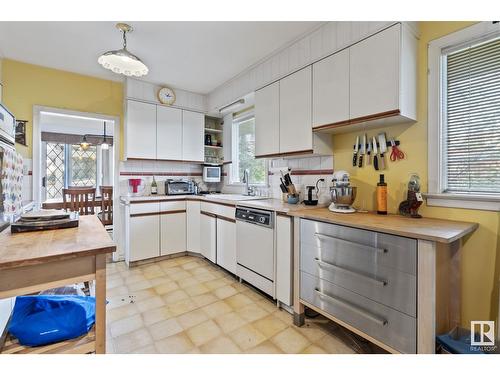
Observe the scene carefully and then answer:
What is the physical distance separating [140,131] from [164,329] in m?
2.51

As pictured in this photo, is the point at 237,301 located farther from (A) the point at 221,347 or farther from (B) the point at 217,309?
(A) the point at 221,347

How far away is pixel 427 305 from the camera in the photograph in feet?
3.99

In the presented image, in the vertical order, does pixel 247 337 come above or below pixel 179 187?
below

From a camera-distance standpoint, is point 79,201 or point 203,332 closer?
point 203,332

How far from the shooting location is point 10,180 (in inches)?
57.0

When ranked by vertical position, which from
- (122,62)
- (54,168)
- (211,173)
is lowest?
(211,173)

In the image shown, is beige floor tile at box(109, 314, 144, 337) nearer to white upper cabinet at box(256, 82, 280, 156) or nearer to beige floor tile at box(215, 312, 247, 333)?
beige floor tile at box(215, 312, 247, 333)

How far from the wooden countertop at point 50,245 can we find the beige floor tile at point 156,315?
40.9 inches

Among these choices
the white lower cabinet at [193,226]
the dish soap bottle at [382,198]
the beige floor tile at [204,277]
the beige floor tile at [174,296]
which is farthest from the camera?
the white lower cabinet at [193,226]

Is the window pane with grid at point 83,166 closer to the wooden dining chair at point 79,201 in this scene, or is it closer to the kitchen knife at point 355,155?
the wooden dining chair at point 79,201

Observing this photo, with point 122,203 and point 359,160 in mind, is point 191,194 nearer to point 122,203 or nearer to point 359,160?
point 122,203

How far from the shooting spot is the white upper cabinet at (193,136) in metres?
3.70

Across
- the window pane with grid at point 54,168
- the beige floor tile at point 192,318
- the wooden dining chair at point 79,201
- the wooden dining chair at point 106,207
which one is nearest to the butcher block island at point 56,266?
the beige floor tile at point 192,318

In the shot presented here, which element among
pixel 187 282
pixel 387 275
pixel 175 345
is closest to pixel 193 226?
pixel 187 282
